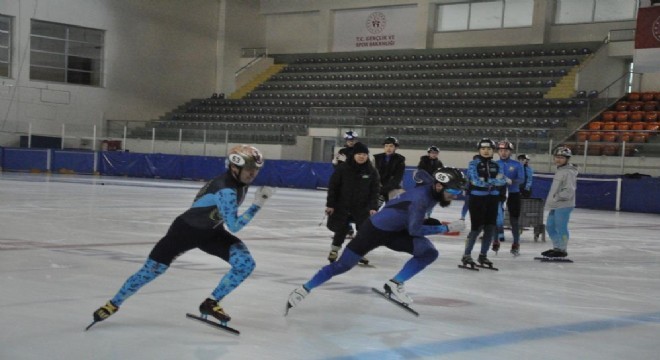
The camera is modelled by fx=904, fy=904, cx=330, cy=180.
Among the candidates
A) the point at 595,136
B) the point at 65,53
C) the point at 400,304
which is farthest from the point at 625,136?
the point at 65,53

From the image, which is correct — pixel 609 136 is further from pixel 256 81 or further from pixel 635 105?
pixel 256 81

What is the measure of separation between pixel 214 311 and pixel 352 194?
4797 mm

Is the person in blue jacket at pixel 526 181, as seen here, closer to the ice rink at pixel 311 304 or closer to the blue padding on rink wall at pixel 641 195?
the ice rink at pixel 311 304

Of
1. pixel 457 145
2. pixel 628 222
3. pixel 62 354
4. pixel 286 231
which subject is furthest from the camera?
pixel 457 145

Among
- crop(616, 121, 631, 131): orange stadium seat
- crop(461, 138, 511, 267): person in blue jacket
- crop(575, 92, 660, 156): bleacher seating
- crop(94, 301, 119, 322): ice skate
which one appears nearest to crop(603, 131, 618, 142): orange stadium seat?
crop(575, 92, 660, 156): bleacher seating

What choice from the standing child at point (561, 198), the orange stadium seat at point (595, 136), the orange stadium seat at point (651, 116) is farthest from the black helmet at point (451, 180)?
the orange stadium seat at point (651, 116)

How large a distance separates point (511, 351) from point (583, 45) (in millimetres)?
34034

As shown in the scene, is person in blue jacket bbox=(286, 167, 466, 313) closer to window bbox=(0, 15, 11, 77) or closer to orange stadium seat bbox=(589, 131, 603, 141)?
orange stadium seat bbox=(589, 131, 603, 141)

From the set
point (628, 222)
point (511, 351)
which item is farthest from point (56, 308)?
point (628, 222)

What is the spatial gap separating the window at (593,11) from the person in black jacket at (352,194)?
28720 millimetres

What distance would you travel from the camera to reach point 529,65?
39.2m

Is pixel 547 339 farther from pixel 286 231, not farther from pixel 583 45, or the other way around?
pixel 583 45

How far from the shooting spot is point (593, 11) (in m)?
37.7

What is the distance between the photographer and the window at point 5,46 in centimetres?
3934
